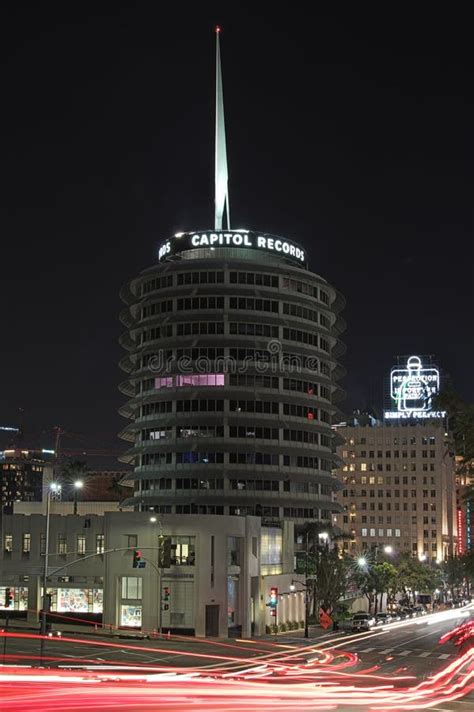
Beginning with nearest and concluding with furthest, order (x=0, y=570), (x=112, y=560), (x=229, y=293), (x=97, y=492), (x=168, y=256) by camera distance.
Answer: (x=112, y=560), (x=0, y=570), (x=229, y=293), (x=168, y=256), (x=97, y=492)

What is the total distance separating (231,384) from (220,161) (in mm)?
49090

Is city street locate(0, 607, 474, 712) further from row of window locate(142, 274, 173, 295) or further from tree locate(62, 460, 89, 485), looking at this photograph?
tree locate(62, 460, 89, 485)

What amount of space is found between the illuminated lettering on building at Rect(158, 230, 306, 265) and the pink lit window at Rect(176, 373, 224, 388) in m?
20.3

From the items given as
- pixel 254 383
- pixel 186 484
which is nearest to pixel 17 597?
pixel 186 484

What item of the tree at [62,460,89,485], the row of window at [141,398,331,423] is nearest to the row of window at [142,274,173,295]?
the row of window at [141,398,331,423]

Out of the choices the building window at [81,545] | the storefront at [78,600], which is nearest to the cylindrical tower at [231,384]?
the building window at [81,545]

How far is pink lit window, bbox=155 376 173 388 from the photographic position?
132750 millimetres

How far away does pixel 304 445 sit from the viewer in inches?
5261

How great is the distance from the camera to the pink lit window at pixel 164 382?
132750mm

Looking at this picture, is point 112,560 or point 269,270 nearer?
point 112,560

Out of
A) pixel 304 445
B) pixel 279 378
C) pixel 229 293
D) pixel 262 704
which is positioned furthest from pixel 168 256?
pixel 262 704

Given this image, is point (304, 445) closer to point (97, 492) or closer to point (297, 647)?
point (297, 647)

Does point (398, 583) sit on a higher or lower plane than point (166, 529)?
lower

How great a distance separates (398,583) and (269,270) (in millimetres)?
53446
